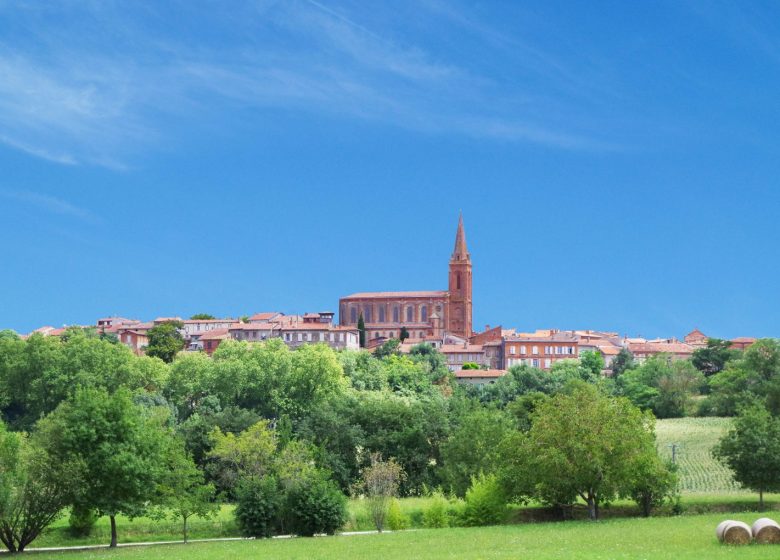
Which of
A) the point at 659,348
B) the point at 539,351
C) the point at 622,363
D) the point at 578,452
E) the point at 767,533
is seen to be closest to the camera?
the point at 767,533

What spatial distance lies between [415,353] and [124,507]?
374 ft

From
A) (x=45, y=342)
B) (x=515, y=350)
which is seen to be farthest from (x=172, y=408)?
(x=515, y=350)

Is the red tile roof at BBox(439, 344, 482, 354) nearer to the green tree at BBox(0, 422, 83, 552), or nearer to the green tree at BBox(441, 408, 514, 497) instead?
the green tree at BBox(441, 408, 514, 497)

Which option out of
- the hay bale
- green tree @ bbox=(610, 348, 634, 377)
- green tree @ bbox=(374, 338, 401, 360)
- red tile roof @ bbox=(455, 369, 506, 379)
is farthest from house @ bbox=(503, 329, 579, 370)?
the hay bale

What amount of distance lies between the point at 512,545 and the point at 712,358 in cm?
12153

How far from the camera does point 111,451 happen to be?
43531mm

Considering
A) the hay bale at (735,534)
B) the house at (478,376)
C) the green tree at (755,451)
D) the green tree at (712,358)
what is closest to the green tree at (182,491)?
the hay bale at (735,534)

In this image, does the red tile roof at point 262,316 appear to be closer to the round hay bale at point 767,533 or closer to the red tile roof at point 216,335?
the red tile roof at point 216,335

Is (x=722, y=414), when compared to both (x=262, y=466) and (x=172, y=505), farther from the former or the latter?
(x=172, y=505)

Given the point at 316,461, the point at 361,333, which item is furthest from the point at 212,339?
the point at 316,461

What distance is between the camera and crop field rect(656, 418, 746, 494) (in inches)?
2571

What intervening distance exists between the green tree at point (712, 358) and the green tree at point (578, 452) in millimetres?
104899

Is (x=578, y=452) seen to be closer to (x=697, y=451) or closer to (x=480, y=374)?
(x=697, y=451)

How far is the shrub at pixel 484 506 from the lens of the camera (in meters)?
48.0
